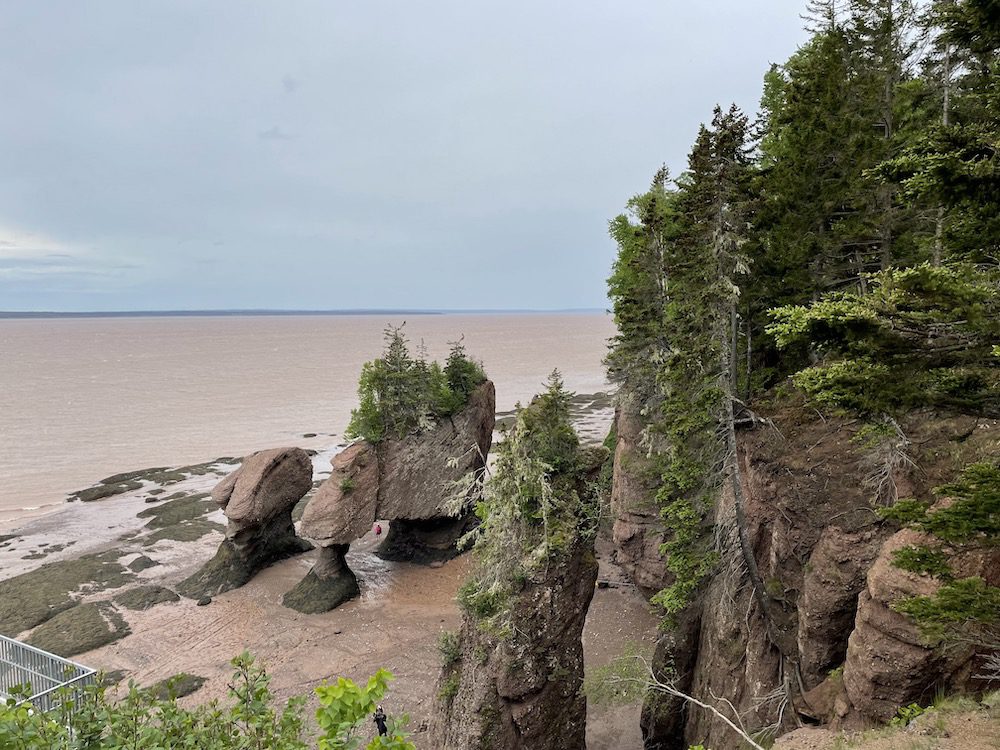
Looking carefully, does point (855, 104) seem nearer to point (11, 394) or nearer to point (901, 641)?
point (901, 641)

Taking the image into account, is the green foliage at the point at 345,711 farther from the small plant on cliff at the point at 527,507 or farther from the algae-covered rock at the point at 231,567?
the algae-covered rock at the point at 231,567

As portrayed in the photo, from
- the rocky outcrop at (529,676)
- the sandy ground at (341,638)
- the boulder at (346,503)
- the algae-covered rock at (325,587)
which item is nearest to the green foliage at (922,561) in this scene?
the rocky outcrop at (529,676)

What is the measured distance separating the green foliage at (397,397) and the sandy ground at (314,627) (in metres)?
7.35

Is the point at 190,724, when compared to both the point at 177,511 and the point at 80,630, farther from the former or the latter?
the point at 177,511

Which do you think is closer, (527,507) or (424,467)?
(527,507)

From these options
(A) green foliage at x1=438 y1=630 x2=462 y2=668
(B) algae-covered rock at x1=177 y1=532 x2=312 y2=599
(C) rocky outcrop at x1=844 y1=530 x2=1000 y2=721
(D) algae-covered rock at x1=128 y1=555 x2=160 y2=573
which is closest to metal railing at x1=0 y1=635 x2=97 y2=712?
(A) green foliage at x1=438 y1=630 x2=462 y2=668

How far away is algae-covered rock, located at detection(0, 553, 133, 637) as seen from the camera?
2347 cm

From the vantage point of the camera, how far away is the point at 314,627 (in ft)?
74.7

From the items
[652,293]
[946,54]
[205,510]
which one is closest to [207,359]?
[205,510]

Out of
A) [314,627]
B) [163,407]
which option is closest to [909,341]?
[314,627]

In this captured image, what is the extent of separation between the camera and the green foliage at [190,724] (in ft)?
14.2

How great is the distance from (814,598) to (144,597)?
87.4 feet

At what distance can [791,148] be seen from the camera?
17344 mm

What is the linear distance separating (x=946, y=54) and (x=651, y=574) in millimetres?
18050
